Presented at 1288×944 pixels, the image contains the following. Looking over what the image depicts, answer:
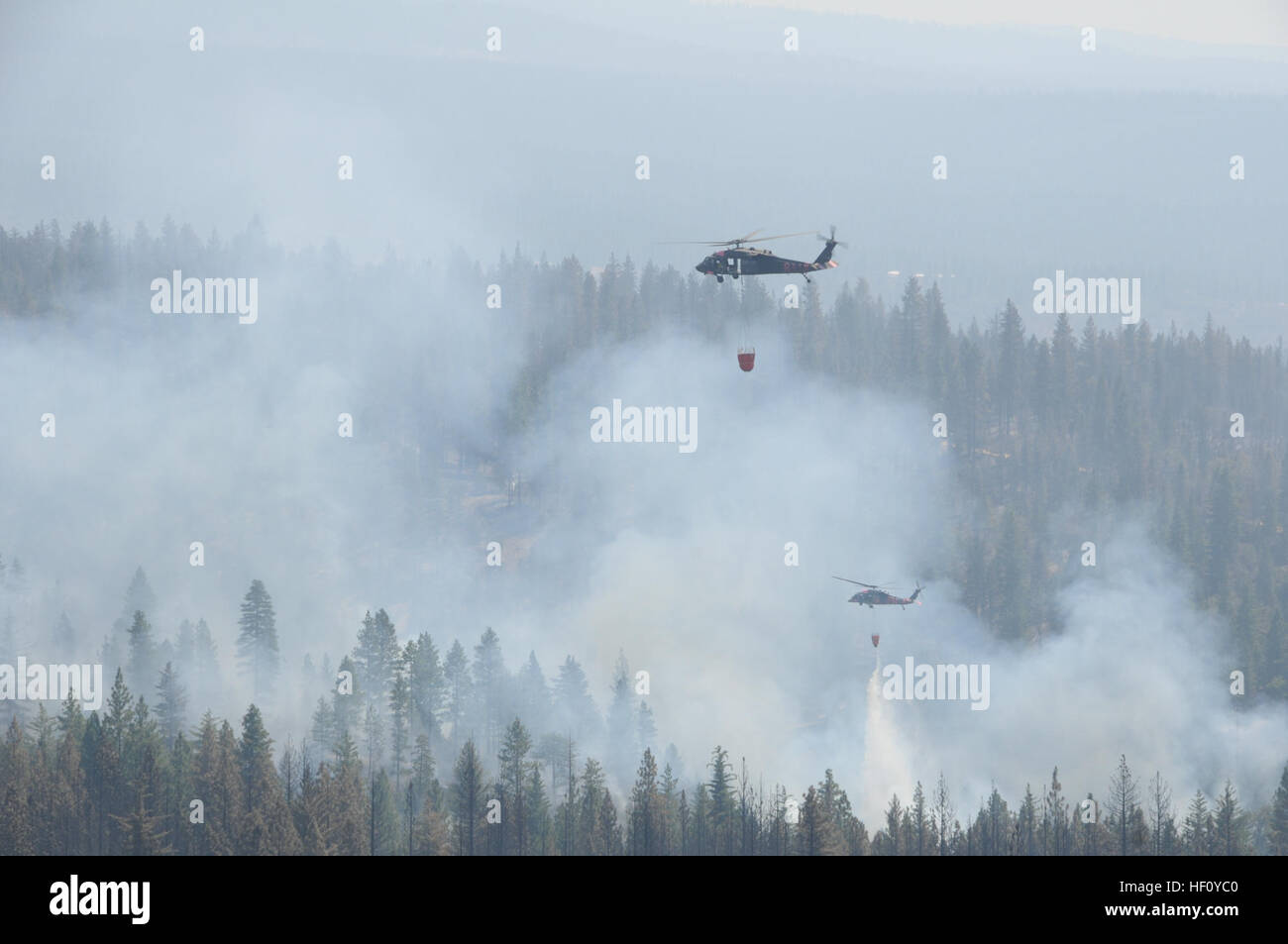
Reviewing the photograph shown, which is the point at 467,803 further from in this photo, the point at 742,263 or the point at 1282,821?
the point at 1282,821

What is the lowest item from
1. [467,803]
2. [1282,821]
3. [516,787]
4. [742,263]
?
[1282,821]

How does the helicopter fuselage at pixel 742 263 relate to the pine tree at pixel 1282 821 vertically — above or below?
above

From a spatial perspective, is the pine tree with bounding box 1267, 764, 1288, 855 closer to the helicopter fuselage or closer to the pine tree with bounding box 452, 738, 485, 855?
the helicopter fuselage

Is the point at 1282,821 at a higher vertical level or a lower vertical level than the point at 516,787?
lower

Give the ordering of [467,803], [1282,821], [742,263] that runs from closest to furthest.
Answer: [742,263]
[1282,821]
[467,803]

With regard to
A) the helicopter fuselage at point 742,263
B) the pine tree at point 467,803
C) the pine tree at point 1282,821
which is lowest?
the pine tree at point 1282,821

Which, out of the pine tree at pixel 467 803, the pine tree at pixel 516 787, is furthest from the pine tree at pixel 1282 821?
the pine tree at pixel 467 803

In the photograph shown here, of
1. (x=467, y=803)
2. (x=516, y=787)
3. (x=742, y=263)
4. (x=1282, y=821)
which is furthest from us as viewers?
(x=516, y=787)

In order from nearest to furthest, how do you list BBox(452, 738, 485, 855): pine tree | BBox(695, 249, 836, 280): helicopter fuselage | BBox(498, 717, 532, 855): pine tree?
BBox(695, 249, 836, 280): helicopter fuselage
BBox(452, 738, 485, 855): pine tree
BBox(498, 717, 532, 855): pine tree

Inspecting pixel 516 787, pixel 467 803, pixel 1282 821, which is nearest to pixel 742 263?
pixel 516 787

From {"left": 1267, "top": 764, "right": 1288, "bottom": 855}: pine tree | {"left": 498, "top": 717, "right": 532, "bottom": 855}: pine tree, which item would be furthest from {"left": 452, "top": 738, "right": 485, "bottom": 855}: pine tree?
{"left": 1267, "top": 764, "right": 1288, "bottom": 855}: pine tree

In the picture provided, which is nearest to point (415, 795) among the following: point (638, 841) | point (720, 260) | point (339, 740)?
point (339, 740)

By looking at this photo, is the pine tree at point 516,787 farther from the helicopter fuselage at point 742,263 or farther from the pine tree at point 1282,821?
the pine tree at point 1282,821

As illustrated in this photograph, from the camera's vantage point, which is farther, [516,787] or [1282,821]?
[516,787]
